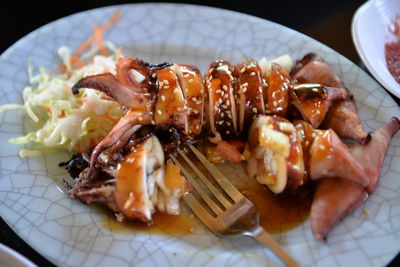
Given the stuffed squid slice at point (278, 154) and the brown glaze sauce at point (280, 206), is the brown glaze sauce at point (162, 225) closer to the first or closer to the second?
the brown glaze sauce at point (280, 206)

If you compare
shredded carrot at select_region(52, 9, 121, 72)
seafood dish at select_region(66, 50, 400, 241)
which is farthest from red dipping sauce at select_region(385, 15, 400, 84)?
shredded carrot at select_region(52, 9, 121, 72)

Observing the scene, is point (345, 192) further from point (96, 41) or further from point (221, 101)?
point (96, 41)

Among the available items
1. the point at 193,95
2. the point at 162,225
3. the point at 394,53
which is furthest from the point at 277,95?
the point at 394,53

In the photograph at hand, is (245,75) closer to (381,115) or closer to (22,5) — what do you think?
(381,115)

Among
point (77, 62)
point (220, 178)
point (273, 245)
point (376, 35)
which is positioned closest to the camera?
point (273, 245)

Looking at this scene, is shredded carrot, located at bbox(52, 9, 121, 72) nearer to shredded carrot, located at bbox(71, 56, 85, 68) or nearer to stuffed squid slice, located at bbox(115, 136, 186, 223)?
shredded carrot, located at bbox(71, 56, 85, 68)

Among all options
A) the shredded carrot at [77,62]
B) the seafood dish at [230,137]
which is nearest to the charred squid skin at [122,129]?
the seafood dish at [230,137]

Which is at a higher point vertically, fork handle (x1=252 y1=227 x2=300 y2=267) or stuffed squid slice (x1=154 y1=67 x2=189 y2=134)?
stuffed squid slice (x1=154 y1=67 x2=189 y2=134)

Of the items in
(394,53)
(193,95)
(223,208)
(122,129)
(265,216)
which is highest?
(193,95)
